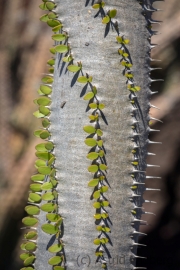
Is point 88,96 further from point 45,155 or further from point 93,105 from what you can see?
point 45,155

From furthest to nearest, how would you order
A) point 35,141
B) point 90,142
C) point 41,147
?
point 35,141 < point 41,147 < point 90,142

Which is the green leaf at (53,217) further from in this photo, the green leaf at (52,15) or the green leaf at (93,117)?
the green leaf at (52,15)

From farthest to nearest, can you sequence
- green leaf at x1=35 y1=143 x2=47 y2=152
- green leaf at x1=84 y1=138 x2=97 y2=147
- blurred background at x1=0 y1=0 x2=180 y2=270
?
blurred background at x1=0 y1=0 x2=180 y2=270 < green leaf at x1=35 y1=143 x2=47 y2=152 < green leaf at x1=84 y1=138 x2=97 y2=147

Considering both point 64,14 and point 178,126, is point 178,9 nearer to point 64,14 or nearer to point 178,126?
point 178,126

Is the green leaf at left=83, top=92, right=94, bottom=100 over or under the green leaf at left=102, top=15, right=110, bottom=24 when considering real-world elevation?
under

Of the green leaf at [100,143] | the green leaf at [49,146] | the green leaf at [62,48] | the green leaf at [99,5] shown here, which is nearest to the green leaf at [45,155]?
the green leaf at [49,146]

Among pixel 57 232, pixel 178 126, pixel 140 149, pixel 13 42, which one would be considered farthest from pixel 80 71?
pixel 13 42

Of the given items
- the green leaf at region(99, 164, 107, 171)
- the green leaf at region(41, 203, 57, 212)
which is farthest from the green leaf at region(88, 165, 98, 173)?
the green leaf at region(41, 203, 57, 212)

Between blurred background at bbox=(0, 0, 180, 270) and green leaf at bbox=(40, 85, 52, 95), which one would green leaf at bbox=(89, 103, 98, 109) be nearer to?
green leaf at bbox=(40, 85, 52, 95)

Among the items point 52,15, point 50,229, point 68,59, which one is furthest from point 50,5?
point 50,229
